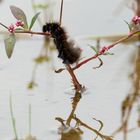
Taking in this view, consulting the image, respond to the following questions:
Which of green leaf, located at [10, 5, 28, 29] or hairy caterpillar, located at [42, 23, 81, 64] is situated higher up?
green leaf, located at [10, 5, 28, 29]

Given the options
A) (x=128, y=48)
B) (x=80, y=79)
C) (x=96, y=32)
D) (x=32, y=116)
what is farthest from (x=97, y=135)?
(x=96, y=32)

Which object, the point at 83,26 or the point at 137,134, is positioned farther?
the point at 83,26

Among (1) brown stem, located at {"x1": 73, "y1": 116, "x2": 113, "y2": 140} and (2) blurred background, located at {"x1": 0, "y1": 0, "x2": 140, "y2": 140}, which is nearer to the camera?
(1) brown stem, located at {"x1": 73, "y1": 116, "x2": 113, "y2": 140}

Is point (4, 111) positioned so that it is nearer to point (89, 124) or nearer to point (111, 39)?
point (89, 124)

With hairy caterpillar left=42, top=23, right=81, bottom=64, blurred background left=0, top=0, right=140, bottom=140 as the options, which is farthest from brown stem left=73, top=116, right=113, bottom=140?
hairy caterpillar left=42, top=23, right=81, bottom=64

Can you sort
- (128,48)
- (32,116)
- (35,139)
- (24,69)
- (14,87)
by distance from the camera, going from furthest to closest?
(128,48)
(24,69)
(14,87)
(32,116)
(35,139)

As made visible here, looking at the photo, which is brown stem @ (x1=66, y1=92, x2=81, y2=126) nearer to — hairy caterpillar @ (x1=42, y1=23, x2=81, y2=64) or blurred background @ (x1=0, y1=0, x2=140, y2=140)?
blurred background @ (x1=0, y1=0, x2=140, y2=140)

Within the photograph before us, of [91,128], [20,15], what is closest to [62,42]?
[20,15]

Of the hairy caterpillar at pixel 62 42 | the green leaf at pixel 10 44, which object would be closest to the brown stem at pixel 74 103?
the hairy caterpillar at pixel 62 42

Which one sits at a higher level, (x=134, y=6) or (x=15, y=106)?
(x=134, y=6)
